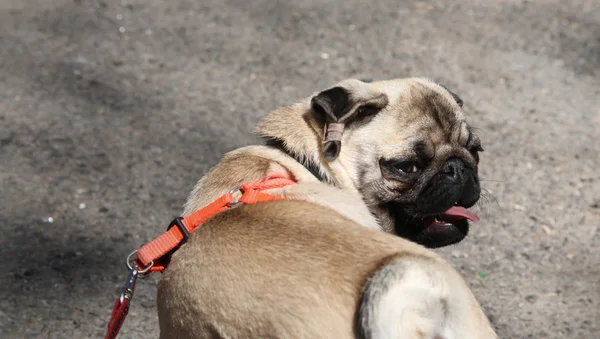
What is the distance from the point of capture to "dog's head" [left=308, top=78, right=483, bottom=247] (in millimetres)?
3293

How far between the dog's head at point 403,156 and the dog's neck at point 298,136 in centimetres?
3

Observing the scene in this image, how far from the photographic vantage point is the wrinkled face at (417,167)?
130 inches

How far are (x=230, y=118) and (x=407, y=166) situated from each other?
9.84 feet

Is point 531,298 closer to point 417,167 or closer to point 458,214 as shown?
point 458,214

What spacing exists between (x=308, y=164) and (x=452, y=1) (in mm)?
5127

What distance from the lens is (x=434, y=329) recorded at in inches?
90.4

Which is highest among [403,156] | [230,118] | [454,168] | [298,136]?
[298,136]

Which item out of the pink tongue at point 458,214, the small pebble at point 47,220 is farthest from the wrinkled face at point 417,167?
the small pebble at point 47,220

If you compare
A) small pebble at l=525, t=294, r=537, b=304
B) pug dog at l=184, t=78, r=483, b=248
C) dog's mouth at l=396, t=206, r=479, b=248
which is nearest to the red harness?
pug dog at l=184, t=78, r=483, b=248

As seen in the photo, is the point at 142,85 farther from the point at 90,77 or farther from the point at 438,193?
the point at 438,193

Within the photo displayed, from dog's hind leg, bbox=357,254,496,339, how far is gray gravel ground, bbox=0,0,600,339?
1.89 meters

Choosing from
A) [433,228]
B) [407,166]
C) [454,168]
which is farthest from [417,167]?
[433,228]

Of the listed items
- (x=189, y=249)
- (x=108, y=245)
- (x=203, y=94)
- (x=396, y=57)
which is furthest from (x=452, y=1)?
(x=189, y=249)

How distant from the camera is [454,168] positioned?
332 centimetres
